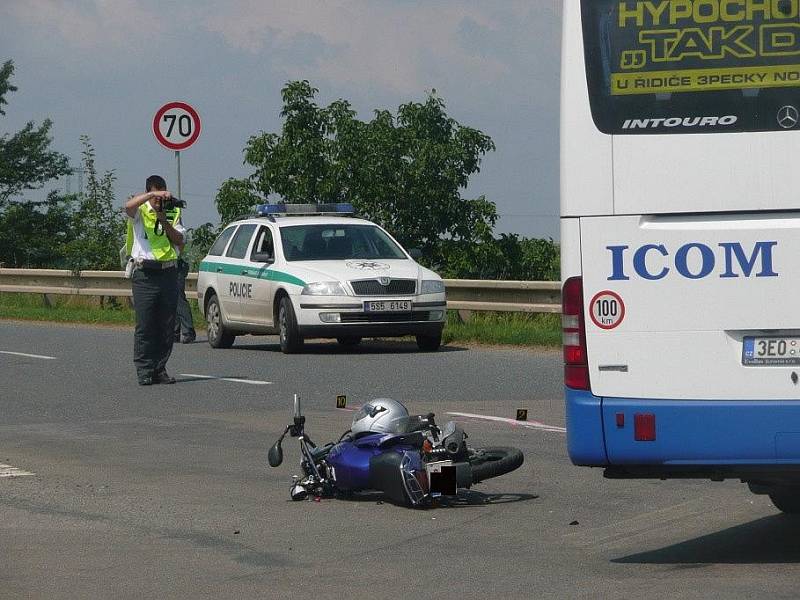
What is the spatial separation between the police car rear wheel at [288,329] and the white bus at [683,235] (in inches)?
520

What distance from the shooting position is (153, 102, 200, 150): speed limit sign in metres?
23.3

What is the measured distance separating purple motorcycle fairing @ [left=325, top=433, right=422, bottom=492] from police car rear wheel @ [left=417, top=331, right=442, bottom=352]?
37.1 ft

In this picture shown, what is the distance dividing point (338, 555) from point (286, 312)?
42.8 feet

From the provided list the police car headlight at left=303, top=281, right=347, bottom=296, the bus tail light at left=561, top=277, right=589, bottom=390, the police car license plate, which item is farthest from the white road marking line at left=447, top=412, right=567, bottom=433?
the police car headlight at left=303, top=281, right=347, bottom=296

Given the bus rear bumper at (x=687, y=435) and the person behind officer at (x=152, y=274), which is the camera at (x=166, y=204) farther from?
the bus rear bumper at (x=687, y=435)

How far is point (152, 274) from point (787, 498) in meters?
9.11

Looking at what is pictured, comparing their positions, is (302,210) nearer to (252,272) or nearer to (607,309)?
(252,272)

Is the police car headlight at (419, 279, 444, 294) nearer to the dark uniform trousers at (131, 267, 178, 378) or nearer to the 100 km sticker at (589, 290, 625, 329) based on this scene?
the dark uniform trousers at (131, 267, 178, 378)

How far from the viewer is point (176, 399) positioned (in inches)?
613

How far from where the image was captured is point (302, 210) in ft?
74.8

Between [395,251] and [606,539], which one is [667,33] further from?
[395,251]

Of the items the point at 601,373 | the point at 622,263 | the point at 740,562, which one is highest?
the point at 622,263

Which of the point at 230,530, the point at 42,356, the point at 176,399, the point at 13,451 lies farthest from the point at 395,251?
the point at 230,530

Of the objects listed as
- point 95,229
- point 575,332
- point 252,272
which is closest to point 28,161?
point 95,229
